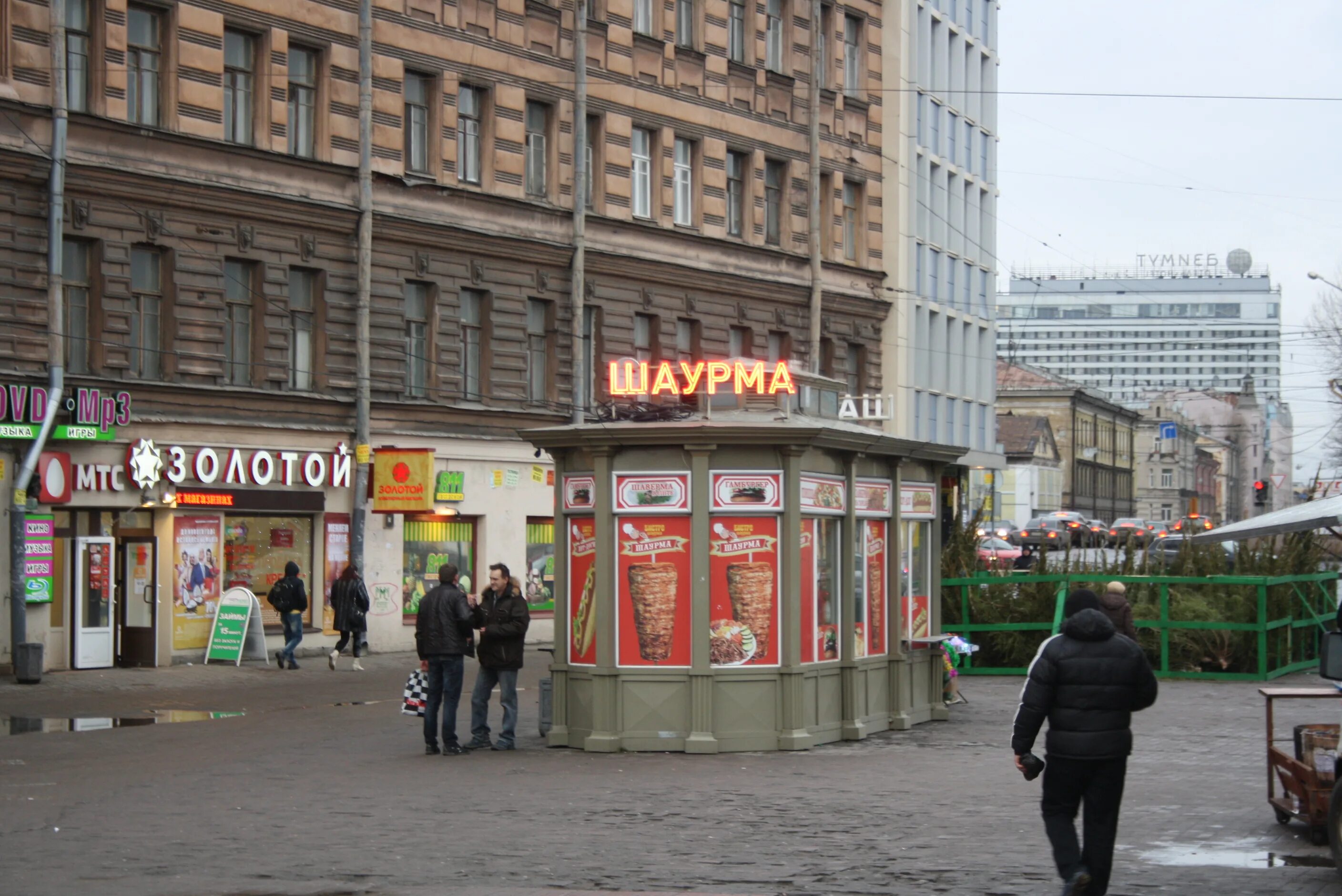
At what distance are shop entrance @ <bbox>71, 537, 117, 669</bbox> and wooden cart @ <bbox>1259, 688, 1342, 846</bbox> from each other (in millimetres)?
19962

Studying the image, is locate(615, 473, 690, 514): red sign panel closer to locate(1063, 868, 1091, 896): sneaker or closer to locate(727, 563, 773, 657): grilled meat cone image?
locate(727, 563, 773, 657): grilled meat cone image

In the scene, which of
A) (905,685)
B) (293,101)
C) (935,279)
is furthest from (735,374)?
(935,279)

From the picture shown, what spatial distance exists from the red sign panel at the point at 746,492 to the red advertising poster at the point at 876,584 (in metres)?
2.18

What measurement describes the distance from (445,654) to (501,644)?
0.58 m

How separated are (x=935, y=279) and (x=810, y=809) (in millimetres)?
39721

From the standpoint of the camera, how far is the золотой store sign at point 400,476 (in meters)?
33.7

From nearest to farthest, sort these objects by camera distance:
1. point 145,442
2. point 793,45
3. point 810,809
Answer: point 810,809 → point 145,442 → point 793,45

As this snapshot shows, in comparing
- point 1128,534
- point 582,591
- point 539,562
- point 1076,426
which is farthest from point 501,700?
point 1076,426

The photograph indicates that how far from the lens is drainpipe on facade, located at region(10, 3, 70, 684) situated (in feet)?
89.0

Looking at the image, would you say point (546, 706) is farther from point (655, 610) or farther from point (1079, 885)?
point (1079, 885)

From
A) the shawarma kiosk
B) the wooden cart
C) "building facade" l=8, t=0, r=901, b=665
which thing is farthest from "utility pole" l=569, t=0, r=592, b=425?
the wooden cart

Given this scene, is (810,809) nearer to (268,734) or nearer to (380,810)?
(380,810)

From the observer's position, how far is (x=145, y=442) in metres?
29.4

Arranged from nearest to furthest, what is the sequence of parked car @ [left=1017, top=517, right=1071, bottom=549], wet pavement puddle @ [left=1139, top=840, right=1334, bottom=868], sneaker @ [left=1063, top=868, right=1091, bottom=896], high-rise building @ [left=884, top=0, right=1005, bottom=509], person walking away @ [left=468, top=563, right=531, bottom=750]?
sneaker @ [left=1063, top=868, right=1091, bottom=896] → wet pavement puddle @ [left=1139, top=840, right=1334, bottom=868] → person walking away @ [left=468, top=563, right=531, bottom=750] → high-rise building @ [left=884, top=0, right=1005, bottom=509] → parked car @ [left=1017, top=517, right=1071, bottom=549]
